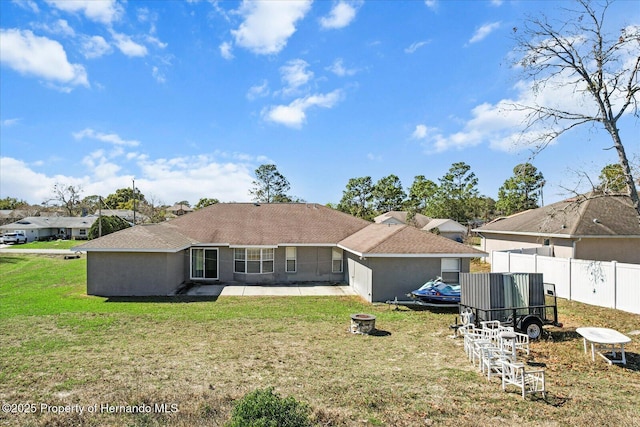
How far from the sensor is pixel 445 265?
16.8 m

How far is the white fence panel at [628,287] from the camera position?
1316 centimetres

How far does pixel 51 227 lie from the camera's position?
2292 inches

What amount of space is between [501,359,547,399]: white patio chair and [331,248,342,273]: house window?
1485 centimetres

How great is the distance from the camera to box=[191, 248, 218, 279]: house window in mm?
21781

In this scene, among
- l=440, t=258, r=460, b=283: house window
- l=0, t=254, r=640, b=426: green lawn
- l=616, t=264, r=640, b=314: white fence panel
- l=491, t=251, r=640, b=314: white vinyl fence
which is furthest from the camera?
l=440, t=258, r=460, b=283: house window

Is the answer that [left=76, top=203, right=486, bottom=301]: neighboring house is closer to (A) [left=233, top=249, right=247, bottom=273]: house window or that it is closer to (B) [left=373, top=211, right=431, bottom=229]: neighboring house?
(A) [left=233, top=249, right=247, bottom=273]: house window

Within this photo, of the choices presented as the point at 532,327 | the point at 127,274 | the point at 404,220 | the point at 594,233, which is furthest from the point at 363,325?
the point at 404,220

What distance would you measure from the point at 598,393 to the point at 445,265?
9.66 metres

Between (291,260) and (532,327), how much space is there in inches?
529

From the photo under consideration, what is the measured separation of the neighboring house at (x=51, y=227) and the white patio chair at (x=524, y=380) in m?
59.7

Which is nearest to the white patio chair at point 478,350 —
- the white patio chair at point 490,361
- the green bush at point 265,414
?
the white patio chair at point 490,361

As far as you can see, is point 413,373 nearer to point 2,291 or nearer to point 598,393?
point 598,393

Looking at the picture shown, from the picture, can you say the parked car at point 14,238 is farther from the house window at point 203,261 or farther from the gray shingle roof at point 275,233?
the house window at point 203,261

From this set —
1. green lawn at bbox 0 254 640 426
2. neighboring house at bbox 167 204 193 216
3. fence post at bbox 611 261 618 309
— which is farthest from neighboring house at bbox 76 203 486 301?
neighboring house at bbox 167 204 193 216
